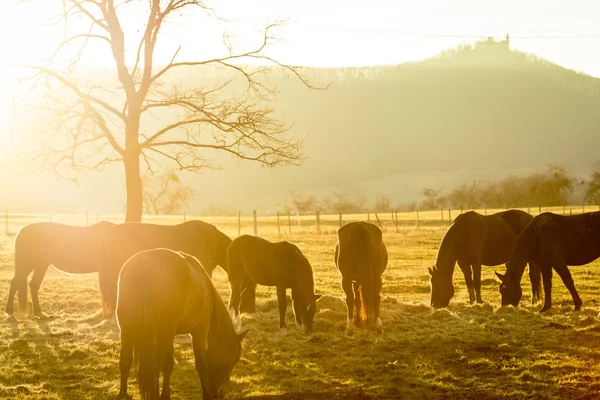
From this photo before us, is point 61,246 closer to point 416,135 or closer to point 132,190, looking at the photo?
point 132,190

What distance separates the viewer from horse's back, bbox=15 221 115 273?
13.5 m

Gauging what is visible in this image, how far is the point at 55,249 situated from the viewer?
13617mm

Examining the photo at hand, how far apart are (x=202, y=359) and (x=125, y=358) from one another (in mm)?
873

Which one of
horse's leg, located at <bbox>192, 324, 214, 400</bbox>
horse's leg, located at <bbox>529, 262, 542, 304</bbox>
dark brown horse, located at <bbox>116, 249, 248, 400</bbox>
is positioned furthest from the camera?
horse's leg, located at <bbox>529, 262, 542, 304</bbox>

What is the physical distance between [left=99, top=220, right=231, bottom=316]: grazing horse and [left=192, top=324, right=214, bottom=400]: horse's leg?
248 inches

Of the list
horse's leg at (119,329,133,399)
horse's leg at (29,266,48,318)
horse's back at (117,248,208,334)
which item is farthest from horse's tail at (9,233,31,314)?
horse's back at (117,248,208,334)

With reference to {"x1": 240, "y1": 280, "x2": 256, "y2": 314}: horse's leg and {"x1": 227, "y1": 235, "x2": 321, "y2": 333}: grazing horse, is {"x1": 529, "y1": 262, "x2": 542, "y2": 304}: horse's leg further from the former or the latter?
{"x1": 240, "y1": 280, "x2": 256, "y2": 314}: horse's leg

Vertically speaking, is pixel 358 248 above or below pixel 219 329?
above

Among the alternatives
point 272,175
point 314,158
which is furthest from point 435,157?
point 272,175

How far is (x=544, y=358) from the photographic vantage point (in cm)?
909

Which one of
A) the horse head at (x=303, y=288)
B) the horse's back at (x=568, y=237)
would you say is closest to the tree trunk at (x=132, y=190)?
the horse head at (x=303, y=288)

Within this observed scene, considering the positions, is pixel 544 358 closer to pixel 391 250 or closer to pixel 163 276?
pixel 163 276

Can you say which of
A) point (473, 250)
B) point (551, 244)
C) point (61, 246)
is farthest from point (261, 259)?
point (551, 244)

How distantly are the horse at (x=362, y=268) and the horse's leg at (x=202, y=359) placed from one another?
4.17m
